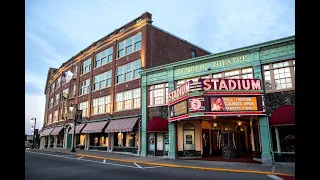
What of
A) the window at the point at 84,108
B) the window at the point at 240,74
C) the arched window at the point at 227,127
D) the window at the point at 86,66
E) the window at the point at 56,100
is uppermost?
the window at the point at 86,66

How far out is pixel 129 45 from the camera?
2978 centimetres

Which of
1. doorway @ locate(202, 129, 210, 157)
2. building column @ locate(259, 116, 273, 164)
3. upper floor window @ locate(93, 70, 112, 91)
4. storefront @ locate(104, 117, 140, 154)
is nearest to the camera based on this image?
building column @ locate(259, 116, 273, 164)

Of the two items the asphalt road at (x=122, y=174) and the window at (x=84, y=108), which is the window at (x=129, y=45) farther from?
the asphalt road at (x=122, y=174)

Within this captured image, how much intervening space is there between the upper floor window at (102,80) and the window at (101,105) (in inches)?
69.5

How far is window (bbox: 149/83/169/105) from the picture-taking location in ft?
79.0

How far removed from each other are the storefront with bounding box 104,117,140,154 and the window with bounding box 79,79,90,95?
9971 millimetres

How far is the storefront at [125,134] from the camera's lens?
1011 inches

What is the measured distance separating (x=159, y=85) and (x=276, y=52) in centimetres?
1141

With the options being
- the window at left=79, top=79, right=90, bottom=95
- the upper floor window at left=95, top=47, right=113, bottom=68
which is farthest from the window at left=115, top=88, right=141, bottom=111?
the window at left=79, top=79, right=90, bottom=95

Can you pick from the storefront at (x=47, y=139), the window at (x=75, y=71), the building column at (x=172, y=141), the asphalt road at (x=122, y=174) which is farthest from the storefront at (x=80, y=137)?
the asphalt road at (x=122, y=174)

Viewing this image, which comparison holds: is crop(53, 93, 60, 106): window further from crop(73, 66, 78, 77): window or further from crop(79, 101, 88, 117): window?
crop(79, 101, 88, 117): window

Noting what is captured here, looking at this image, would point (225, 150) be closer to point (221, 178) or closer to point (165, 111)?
point (165, 111)

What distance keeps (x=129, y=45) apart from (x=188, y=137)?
14.1 metres
